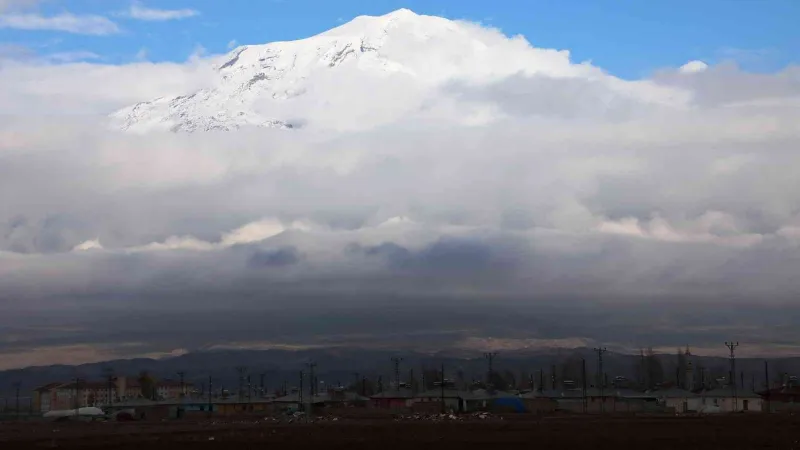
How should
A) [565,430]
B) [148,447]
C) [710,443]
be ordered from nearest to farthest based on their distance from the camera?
[710,443]
[148,447]
[565,430]

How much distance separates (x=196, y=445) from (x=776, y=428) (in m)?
50.3

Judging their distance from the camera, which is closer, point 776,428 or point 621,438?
point 621,438

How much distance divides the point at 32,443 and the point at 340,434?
26401mm

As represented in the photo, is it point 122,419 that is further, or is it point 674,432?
point 122,419

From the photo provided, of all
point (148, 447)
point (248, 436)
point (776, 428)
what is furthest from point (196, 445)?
point (776, 428)

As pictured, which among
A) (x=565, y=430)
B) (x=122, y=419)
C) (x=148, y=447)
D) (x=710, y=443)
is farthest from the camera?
(x=122, y=419)

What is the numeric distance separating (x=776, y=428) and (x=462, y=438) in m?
29.6

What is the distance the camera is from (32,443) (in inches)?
3895

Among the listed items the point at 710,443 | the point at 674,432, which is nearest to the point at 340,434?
the point at 674,432

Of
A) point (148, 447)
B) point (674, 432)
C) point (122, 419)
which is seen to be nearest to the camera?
point (148, 447)

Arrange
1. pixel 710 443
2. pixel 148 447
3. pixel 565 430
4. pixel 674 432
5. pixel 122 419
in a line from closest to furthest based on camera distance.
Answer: pixel 710 443
pixel 148 447
pixel 674 432
pixel 565 430
pixel 122 419

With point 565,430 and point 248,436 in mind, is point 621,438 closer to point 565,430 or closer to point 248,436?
point 565,430

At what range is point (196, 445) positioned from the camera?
8731 cm

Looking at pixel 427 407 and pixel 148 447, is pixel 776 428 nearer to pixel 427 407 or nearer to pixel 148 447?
pixel 148 447
